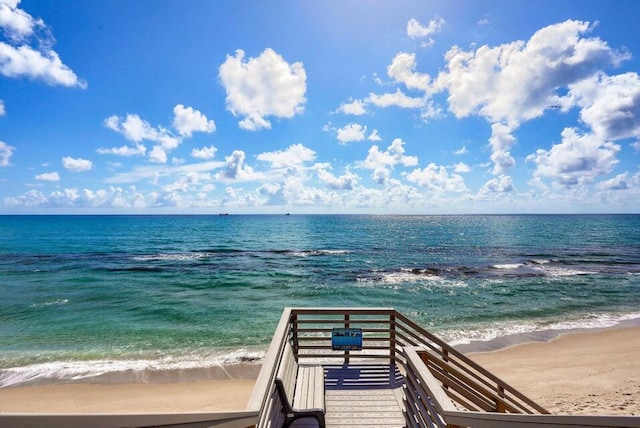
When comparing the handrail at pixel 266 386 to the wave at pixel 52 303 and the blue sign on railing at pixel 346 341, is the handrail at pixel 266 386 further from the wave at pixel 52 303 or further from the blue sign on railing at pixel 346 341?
the wave at pixel 52 303

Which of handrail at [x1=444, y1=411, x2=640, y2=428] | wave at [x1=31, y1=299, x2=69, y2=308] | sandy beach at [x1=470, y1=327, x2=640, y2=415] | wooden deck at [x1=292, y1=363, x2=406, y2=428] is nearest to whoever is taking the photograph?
handrail at [x1=444, y1=411, x2=640, y2=428]

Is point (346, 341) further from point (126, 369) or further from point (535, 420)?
point (126, 369)

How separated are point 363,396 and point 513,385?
6815 millimetres

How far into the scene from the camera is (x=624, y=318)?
55.2 ft

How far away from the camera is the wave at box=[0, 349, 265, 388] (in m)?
10.6

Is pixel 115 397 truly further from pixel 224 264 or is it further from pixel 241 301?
pixel 224 264

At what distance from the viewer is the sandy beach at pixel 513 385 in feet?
29.2

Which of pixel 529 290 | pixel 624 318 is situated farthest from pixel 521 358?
pixel 529 290

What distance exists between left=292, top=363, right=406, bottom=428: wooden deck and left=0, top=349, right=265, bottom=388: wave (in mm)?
5702

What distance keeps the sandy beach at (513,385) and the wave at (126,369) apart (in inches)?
17.3

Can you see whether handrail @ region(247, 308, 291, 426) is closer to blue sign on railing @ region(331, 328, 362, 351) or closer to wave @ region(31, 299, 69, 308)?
blue sign on railing @ region(331, 328, 362, 351)

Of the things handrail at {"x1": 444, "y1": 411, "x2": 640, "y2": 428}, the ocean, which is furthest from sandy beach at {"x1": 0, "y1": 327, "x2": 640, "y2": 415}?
handrail at {"x1": 444, "y1": 411, "x2": 640, "y2": 428}

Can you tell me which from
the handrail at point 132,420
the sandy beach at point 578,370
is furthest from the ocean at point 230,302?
the handrail at point 132,420

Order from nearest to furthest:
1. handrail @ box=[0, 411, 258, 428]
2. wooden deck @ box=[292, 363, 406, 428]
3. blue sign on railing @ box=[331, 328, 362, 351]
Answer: handrail @ box=[0, 411, 258, 428] → wooden deck @ box=[292, 363, 406, 428] → blue sign on railing @ box=[331, 328, 362, 351]
